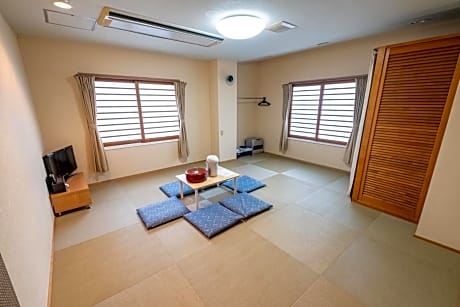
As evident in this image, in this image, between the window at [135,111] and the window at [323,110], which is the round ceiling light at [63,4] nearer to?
the window at [135,111]

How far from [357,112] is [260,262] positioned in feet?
11.6

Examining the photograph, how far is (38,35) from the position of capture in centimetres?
306

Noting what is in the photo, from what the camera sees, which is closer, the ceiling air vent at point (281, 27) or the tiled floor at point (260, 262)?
the tiled floor at point (260, 262)

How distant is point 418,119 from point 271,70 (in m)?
3.88

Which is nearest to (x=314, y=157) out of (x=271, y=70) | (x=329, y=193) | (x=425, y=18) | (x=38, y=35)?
(x=329, y=193)

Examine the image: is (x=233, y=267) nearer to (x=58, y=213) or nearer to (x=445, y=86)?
(x=58, y=213)

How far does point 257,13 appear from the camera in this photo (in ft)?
7.85

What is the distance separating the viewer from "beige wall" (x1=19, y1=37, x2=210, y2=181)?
3.28m

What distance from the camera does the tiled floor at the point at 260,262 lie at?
5.63ft

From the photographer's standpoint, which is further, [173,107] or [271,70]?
[271,70]

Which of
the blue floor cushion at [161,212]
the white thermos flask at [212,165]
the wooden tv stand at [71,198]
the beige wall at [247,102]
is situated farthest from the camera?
the beige wall at [247,102]

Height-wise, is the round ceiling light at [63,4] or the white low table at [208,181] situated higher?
the round ceiling light at [63,4]

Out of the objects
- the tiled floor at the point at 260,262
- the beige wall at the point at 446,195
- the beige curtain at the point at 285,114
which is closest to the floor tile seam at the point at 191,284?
the tiled floor at the point at 260,262

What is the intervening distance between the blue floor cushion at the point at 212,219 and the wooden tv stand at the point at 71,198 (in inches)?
61.9
